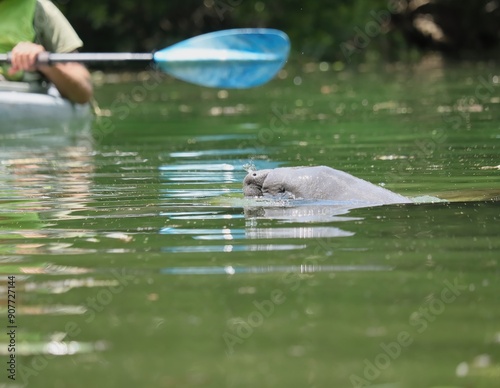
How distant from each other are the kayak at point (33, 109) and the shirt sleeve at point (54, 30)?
553 millimetres

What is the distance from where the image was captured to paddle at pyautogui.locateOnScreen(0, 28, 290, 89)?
25.8 ft

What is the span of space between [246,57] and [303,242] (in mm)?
3893

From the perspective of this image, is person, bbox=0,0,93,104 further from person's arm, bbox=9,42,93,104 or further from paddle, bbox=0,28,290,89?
paddle, bbox=0,28,290,89

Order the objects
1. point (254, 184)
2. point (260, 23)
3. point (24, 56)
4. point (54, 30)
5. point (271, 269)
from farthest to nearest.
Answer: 1. point (260, 23)
2. point (54, 30)
3. point (24, 56)
4. point (254, 184)
5. point (271, 269)

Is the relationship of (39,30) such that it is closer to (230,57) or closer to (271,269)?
(230,57)

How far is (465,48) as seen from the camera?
2269 centimetres

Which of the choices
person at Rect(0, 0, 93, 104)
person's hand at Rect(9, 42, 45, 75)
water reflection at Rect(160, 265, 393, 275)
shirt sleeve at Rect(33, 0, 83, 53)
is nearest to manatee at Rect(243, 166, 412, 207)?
water reflection at Rect(160, 265, 393, 275)

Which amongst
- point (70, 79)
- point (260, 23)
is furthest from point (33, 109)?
point (260, 23)

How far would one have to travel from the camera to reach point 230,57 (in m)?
7.89

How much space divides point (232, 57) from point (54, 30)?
1340 millimetres

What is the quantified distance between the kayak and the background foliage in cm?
1055

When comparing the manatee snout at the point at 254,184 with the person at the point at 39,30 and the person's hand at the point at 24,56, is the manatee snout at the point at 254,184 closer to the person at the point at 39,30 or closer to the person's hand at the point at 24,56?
the person's hand at the point at 24,56

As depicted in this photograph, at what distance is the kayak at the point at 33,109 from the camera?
885 centimetres

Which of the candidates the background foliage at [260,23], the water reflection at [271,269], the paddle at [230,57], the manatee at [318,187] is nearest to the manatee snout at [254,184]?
the manatee at [318,187]
